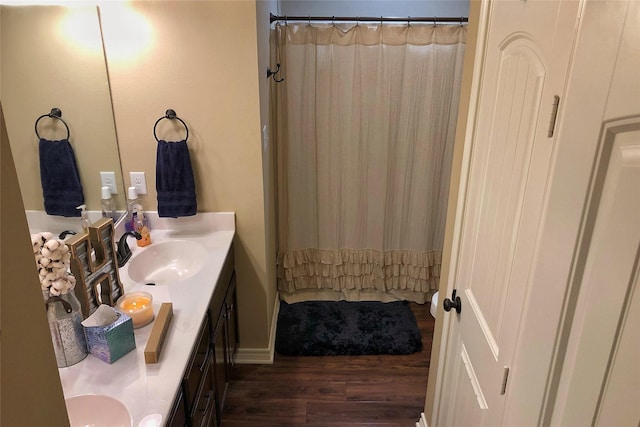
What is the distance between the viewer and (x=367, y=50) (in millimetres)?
2820

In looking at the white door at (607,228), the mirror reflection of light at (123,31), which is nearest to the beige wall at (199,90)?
the mirror reflection of light at (123,31)

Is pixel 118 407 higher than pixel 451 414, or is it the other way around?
pixel 118 407

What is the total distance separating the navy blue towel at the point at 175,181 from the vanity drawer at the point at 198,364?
0.69 metres

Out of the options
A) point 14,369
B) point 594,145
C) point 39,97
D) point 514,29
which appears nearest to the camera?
point 14,369

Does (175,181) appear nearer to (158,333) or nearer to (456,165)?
(158,333)

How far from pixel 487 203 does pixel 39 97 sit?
1607mm

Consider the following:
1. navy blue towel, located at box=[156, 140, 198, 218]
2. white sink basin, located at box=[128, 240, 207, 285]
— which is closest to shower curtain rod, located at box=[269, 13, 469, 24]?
navy blue towel, located at box=[156, 140, 198, 218]

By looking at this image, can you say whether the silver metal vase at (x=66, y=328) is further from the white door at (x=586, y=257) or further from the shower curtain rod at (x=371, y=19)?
the shower curtain rod at (x=371, y=19)

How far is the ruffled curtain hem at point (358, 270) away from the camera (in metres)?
3.28

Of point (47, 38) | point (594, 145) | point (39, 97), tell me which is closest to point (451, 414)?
point (594, 145)

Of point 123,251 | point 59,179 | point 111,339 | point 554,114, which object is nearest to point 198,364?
point 111,339

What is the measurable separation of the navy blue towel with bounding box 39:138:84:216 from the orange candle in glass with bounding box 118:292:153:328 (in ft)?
1.47

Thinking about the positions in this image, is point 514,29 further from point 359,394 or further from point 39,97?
point 359,394

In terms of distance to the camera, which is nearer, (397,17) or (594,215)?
(594,215)
